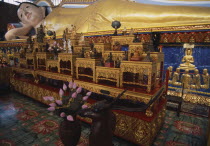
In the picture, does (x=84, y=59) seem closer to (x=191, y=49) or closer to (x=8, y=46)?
(x=191, y=49)

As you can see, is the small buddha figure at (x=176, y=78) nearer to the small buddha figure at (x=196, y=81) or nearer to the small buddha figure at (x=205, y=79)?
the small buddha figure at (x=196, y=81)

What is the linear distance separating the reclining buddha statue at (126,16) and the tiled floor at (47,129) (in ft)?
9.87

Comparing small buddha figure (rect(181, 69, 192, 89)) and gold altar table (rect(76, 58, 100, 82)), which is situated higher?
gold altar table (rect(76, 58, 100, 82))

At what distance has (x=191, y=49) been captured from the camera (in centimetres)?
419

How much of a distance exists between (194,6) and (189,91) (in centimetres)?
304

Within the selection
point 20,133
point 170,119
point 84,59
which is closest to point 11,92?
point 20,133

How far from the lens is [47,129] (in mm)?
2697

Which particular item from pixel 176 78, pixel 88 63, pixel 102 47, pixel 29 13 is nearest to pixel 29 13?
pixel 29 13

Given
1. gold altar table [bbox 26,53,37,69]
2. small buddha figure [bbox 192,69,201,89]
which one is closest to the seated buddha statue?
small buddha figure [bbox 192,69,201,89]

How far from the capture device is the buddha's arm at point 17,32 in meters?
9.89

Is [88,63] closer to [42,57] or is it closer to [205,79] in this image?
[42,57]

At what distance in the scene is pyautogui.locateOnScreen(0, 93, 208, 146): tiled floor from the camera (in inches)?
92.2

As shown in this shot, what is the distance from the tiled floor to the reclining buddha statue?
3.01m

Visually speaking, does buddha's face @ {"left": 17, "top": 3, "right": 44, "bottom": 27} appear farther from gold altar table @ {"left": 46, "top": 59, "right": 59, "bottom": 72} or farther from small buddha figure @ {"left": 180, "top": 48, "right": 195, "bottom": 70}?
small buddha figure @ {"left": 180, "top": 48, "right": 195, "bottom": 70}
